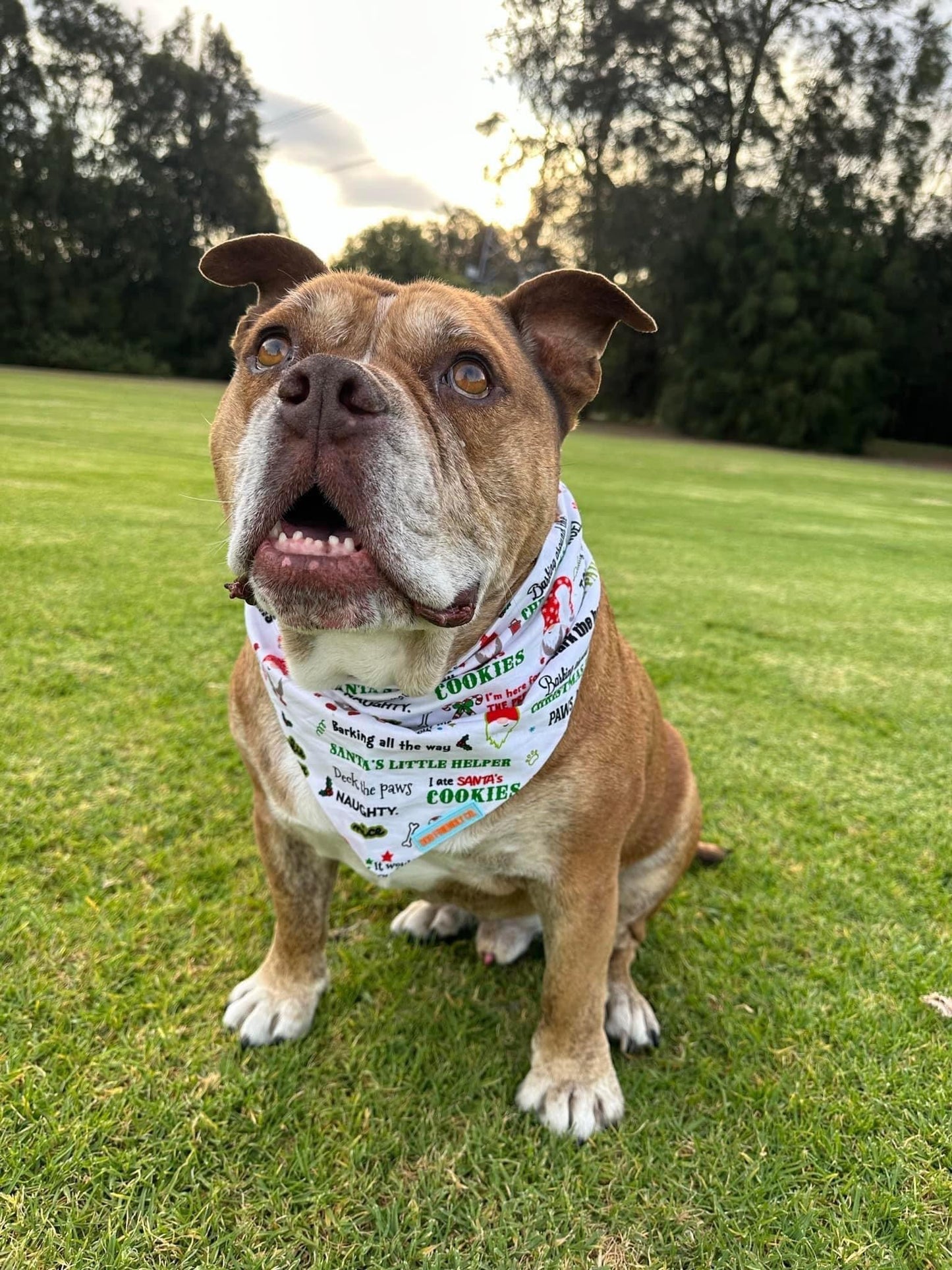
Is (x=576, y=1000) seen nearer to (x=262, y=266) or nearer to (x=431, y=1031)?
(x=431, y=1031)

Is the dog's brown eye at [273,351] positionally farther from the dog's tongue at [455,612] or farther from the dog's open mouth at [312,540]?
the dog's tongue at [455,612]

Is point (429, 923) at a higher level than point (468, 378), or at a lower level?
lower

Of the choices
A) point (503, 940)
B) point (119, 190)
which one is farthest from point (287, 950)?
point (119, 190)

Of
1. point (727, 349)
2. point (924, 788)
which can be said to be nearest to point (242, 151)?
point (727, 349)

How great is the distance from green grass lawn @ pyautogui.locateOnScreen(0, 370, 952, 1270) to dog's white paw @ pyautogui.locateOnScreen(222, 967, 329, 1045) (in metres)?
0.05

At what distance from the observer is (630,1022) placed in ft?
7.93

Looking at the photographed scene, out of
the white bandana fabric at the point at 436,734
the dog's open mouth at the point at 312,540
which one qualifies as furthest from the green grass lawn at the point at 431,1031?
the dog's open mouth at the point at 312,540

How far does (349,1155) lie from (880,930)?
193 centimetres

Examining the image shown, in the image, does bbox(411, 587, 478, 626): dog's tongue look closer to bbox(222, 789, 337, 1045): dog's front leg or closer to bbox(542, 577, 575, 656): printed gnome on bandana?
bbox(542, 577, 575, 656): printed gnome on bandana

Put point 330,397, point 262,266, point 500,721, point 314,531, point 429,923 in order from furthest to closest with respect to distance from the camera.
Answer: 1. point 429,923
2. point 262,266
3. point 500,721
4. point 314,531
5. point 330,397

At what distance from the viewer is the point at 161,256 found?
50.2 meters

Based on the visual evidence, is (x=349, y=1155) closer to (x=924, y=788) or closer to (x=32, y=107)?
(x=924, y=788)

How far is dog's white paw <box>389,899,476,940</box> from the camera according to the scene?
2.75 metres

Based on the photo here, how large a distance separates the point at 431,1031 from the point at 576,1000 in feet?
1.45
